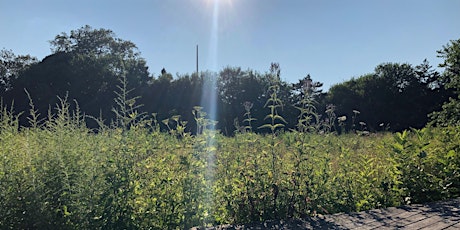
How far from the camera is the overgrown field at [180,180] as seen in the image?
246 centimetres

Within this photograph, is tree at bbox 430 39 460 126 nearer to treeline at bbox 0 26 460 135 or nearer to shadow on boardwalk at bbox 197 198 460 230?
shadow on boardwalk at bbox 197 198 460 230

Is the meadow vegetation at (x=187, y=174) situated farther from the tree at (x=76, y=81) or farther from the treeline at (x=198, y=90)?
the tree at (x=76, y=81)

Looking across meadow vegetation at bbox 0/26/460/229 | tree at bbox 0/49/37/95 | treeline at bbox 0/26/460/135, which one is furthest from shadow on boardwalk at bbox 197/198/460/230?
tree at bbox 0/49/37/95

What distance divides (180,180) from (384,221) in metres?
1.65

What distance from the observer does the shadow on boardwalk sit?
2.59m

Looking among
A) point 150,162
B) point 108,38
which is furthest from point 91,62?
point 150,162

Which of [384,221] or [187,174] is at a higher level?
[187,174]

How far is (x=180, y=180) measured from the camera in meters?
3.08

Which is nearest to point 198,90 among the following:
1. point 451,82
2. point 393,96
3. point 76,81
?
point 76,81

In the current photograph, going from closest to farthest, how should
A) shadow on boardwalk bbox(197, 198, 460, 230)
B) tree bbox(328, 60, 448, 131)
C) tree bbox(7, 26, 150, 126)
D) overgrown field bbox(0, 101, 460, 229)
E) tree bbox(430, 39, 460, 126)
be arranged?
overgrown field bbox(0, 101, 460, 229) < shadow on boardwalk bbox(197, 198, 460, 230) < tree bbox(430, 39, 460, 126) < tree bbox(328, 60, 448, 131) < tree bbox(7, 26, 150, 126)

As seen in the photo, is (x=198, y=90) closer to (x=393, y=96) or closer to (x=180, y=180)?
(x=393, y=96)

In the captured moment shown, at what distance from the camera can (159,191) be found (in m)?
2.94

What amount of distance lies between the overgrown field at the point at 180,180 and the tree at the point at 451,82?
17.0 ft

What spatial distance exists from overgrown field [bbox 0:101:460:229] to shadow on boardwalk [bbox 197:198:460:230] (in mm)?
341
